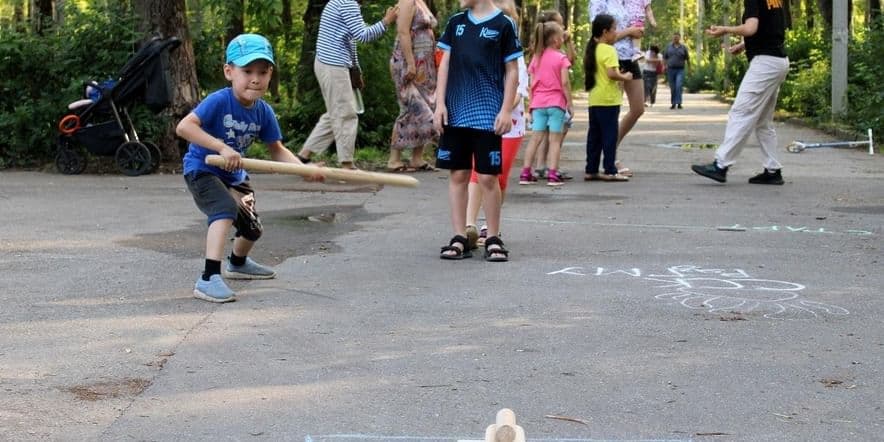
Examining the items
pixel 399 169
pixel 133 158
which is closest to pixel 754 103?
pixel 399 169

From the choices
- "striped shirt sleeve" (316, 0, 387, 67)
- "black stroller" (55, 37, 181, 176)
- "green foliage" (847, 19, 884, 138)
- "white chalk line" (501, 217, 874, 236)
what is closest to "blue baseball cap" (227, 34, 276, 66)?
"white chalk line" (501, 217, 874, 236)

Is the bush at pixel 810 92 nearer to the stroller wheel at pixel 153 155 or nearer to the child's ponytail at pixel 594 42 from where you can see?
the child's ponytail at pixel 594 42

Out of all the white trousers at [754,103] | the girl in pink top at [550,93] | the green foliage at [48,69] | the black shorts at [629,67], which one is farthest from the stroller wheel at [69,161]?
the white trousers at [754,103]

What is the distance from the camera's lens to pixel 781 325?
19.8 feet

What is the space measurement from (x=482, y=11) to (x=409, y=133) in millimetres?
5469

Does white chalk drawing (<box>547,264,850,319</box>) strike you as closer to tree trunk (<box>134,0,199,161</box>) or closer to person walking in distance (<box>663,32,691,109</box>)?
tree trunk (<box>134,0,199,161</box>)

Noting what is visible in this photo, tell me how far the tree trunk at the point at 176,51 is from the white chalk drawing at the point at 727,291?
22.8ft

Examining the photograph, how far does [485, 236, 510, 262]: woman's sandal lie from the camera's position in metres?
7.99

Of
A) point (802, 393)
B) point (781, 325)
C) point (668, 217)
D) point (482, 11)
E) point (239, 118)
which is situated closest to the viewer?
point (802, 393)

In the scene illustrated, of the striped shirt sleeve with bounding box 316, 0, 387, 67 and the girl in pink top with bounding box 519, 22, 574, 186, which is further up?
the striped shirt sleeve with bounding box 316, 0, 387, 67

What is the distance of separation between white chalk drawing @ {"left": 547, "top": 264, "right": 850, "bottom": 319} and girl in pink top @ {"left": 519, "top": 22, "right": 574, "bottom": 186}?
15.9 feet

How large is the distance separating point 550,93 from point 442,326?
6794 millimetres

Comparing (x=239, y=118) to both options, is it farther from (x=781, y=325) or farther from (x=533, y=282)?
(x=781, y=325)

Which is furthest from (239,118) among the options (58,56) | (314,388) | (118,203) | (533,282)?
(58,56)
